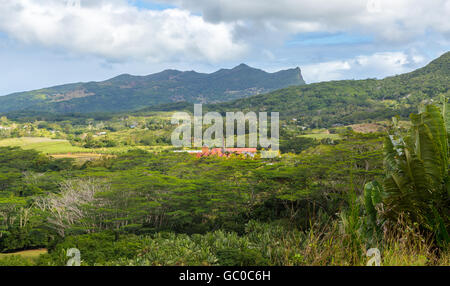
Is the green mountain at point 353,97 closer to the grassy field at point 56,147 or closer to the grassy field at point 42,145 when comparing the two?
the grassy field at point 56,147

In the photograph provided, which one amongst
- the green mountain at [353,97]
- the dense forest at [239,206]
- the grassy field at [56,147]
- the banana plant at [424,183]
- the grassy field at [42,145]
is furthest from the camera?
the green mountain at [353,97]

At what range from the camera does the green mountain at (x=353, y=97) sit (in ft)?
275

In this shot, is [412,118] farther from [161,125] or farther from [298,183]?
[161,125]

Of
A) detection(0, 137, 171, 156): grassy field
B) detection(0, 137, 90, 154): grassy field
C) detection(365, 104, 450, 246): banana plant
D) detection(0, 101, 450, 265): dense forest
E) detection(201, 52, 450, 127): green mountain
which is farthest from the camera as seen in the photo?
detection(201, 52, 450, 127): green mountain

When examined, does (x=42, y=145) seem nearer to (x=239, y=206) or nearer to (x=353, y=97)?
(x=239, y=206)

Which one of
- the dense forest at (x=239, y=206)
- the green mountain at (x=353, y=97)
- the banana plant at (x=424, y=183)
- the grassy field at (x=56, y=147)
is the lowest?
the grassy field at (x=56, y=147)

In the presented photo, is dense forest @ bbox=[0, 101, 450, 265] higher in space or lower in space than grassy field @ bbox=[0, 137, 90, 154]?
higher

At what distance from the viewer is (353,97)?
362 feet

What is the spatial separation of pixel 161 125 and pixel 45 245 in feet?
226

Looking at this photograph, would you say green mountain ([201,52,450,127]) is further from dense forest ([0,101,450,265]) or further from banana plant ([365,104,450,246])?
→ banana plant ([365,104,450,246])

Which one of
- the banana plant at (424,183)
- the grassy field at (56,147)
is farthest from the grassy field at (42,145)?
the banana plant at (424,183)

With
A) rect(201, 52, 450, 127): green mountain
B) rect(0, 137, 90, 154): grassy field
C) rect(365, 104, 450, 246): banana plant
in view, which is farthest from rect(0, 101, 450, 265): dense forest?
rect(201, 52, 450, 127): green mountain

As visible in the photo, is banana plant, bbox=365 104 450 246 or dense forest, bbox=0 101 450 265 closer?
banana plant, bbox=365 104 450 246

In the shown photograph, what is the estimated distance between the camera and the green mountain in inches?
3300
